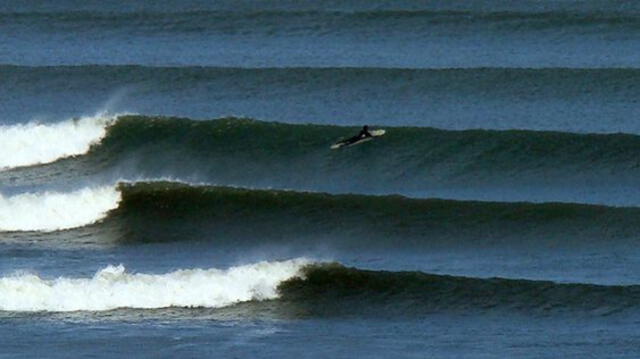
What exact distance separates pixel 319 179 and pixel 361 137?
1491mm

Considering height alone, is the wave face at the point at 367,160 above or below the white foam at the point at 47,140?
below

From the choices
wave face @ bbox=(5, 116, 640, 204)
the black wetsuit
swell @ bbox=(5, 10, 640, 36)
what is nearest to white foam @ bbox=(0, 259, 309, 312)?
the black wetsuit

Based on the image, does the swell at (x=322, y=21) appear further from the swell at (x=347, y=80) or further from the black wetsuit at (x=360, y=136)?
the black wetsuit at (x=360, y=136)

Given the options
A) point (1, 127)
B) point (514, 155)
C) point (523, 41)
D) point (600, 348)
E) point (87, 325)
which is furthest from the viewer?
point (523, 41)

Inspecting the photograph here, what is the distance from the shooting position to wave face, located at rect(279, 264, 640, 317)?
21.7 metres

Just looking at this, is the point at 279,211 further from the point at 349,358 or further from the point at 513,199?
the point at 349,358

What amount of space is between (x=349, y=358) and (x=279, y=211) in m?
6.27

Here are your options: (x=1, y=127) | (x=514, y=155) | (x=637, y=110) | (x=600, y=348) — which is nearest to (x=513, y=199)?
(x=514, y=155)

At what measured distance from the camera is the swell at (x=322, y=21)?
113ft

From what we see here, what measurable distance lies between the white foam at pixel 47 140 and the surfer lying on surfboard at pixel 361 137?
4054mm

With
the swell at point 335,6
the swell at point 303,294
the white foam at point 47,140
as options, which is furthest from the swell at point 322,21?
the swell at point 303,294

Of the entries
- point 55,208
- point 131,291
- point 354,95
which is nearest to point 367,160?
point 354,95

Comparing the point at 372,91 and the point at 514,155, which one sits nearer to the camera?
the point at 514,155

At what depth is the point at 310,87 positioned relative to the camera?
31672mm
